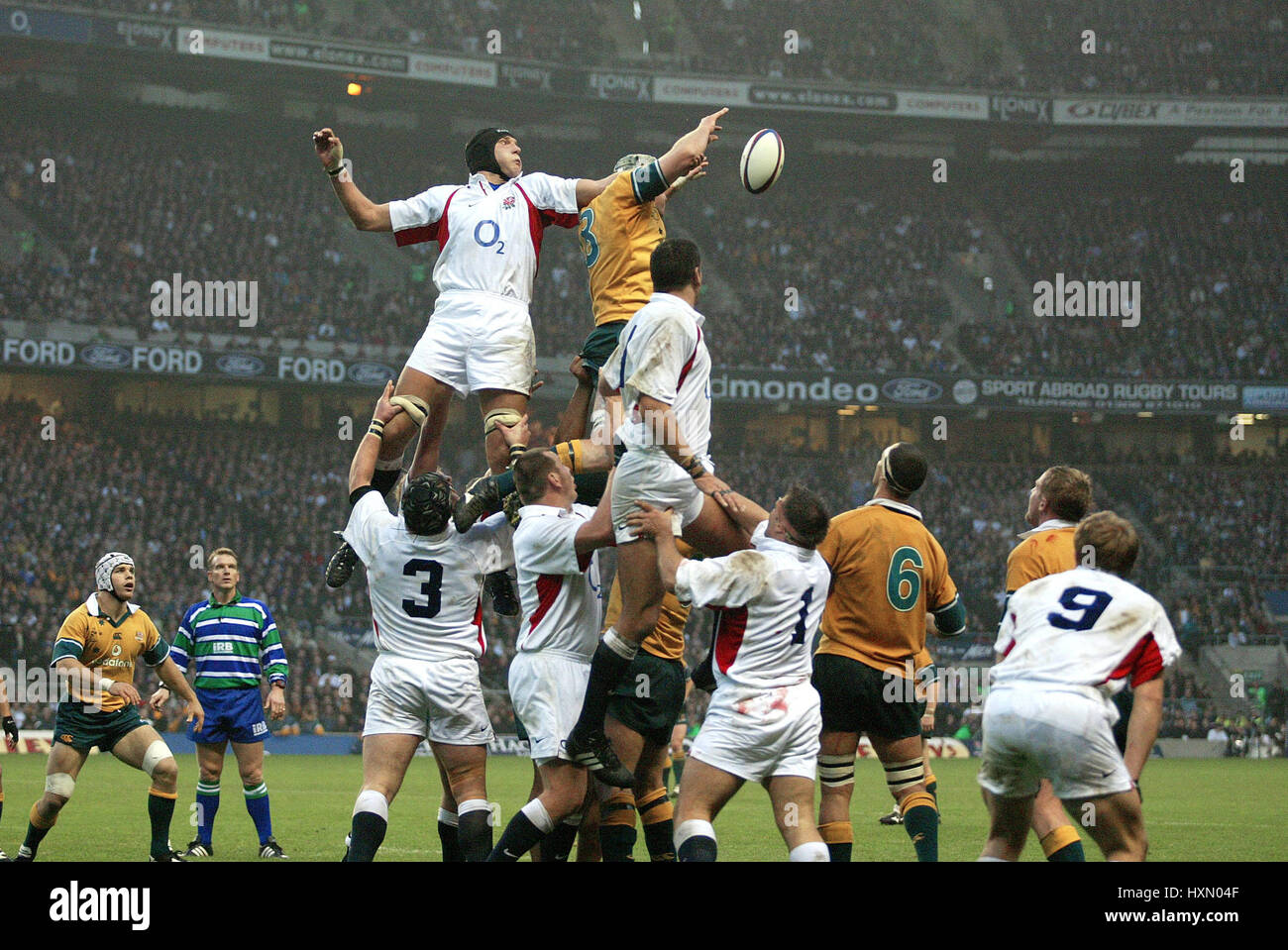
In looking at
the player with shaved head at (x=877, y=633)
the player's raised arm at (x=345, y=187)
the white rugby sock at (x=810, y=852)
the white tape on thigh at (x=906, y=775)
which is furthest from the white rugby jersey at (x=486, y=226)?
the white rugby sock at (x=810, y=852)

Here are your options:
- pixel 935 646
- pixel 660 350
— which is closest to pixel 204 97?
pixel 935 646

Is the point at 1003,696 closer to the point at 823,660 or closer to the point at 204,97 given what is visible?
the point at 823,660

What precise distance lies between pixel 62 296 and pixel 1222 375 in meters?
30.1

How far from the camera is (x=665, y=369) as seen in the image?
6715 millimetres

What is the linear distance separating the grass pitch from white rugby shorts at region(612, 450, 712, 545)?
13.7 feet

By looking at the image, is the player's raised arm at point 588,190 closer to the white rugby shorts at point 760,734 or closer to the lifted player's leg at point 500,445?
the lifted player's leg at point 500,445

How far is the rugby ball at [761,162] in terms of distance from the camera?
26.7ft

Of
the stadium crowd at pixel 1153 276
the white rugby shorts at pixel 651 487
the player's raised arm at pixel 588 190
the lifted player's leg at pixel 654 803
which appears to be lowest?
the lifted player's leg at pixel 654 803

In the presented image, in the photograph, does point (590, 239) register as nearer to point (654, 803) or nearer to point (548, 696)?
point (548, 696)

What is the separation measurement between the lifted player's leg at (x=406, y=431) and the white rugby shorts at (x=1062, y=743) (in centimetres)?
386

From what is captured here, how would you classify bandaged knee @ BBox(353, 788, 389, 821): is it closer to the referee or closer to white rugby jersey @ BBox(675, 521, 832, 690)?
white rugby jersey @ BBox(675, 521, 832, 690)

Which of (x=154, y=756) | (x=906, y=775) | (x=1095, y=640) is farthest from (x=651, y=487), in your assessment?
(x=154, y=756)

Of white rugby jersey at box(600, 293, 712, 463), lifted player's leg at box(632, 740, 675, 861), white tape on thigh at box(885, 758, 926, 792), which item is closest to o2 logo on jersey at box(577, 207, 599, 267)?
white rugby jersey at box(600, 293, 712, 463)

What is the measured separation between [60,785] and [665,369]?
20.9 ft
